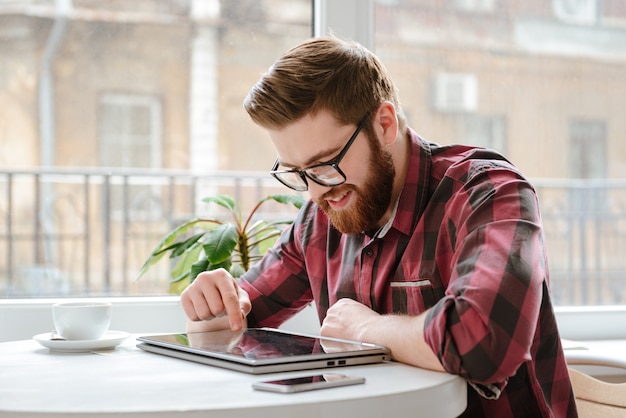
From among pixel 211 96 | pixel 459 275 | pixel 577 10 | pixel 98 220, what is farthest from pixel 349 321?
pixel 577 10

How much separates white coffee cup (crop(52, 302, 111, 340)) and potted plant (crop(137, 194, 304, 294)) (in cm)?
59

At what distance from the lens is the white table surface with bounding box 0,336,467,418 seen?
961mm

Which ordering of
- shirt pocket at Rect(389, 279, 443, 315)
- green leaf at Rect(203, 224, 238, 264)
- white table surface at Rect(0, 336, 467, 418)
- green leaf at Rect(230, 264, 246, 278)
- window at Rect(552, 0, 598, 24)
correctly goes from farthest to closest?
window at Rect(552, 0, 598, 24)
green leaf at Rect(230, 264, 246, 278)
green leaf at Rect(203, 224, 238, 264)
shirt pocket at Rect(389, 279, 443, 315)
white table surface at Rect(0, 336, 467, 418)

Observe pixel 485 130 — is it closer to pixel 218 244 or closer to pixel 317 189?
pixel 218 244

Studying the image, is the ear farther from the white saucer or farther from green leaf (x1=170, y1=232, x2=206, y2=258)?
green leaf (x1=170, y1=232, x2=206, y2=258)

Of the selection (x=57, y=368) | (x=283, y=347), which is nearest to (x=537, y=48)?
(x=283, y=347)

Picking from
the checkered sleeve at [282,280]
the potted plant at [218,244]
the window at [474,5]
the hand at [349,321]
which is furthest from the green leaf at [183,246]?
the window at [474,5]

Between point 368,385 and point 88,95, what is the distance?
175cm

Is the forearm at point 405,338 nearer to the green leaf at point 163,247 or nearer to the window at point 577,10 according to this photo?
the green leaf at point 163,247

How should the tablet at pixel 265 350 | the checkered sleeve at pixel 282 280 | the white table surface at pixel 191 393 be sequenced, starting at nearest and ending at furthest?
the white table surface at pixel 191 393, the tablet at pixel 265 350, the checkered sleeve at pixel 282 280

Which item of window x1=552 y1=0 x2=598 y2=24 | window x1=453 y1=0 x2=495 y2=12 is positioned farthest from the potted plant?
window x1=552 y1=0 x2=598 y2=24

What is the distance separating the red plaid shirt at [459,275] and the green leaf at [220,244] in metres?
0.17

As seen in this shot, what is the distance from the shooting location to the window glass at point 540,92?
2.68m

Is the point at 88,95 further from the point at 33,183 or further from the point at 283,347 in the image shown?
the point at 283,347
